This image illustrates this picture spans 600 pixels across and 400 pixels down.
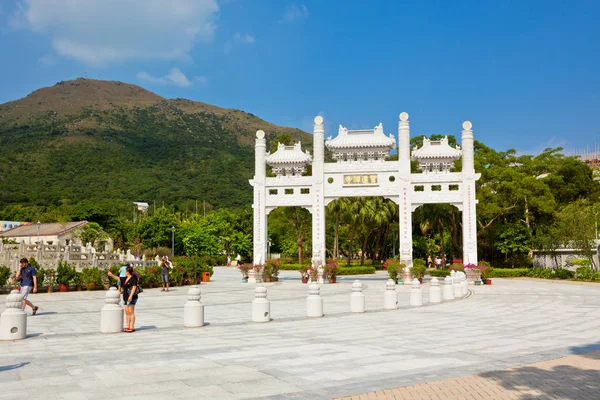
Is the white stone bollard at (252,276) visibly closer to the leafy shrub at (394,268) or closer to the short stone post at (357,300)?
the leafy shrub at (394,268)

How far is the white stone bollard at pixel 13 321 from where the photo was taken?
406 inches

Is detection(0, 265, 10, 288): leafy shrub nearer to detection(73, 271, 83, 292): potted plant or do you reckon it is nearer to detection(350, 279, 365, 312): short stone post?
detection(73, 271, 83, 292): potted plant

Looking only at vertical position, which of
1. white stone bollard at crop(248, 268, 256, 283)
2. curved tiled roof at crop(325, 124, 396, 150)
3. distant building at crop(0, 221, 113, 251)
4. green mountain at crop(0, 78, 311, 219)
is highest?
green mountain at crop(0, 78, 311, 219)

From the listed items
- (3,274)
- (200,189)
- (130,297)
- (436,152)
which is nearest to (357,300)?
(130,297)

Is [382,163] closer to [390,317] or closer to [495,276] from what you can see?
[495,276]

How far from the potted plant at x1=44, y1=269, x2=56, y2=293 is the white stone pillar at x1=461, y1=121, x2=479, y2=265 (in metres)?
21.6

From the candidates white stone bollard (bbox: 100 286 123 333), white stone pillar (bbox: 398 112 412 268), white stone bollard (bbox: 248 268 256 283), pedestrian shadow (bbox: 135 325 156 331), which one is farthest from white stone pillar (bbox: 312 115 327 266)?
white stone bollard (bbox: 100 286 123 333)

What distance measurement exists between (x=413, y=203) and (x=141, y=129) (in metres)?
110

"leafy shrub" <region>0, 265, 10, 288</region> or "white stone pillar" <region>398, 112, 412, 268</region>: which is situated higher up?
"white stone pillar" <region>398, 112, 412, 268</region>

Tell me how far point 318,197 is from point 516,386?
25725 mm

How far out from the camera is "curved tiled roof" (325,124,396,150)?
31.7 meters

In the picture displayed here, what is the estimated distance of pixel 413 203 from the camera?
103 feet

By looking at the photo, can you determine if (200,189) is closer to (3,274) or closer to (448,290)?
(3,274)

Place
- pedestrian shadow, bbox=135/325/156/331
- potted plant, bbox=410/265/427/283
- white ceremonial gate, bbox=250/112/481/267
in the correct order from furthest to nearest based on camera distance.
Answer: white ceremonial gate, bbox=250/112/481/267, potted plant, bbox=410/265/427/283, pedestrian shadow, bbox=135/325/156/331
